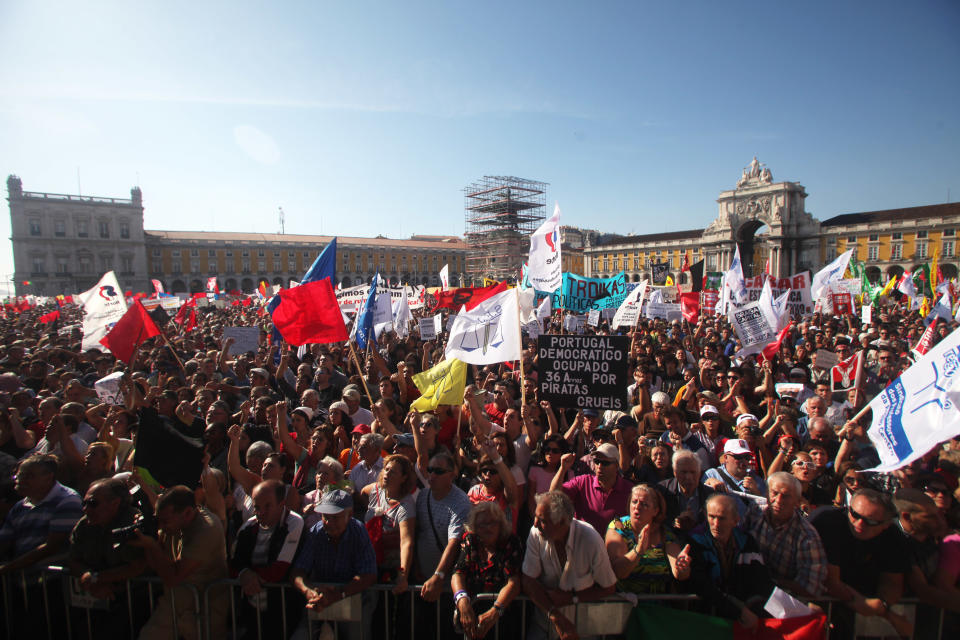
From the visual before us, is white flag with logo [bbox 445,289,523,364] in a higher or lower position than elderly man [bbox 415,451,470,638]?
higher

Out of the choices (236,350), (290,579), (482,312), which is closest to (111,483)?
(290,579)

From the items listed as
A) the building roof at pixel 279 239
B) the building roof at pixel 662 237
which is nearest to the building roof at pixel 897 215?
the building roof at pixel 662 237

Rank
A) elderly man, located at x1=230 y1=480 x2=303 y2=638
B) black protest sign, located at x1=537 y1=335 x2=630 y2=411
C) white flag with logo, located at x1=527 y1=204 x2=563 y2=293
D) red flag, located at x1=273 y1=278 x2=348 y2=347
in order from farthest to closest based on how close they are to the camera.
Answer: white flag with logo, located at x1=527 y1=204 x2=563 y2=293 → red flag, located at x1=273 y1=278 x2=348 y2=347 → black protest sign, located at x1=537 y1=335 x2=630 y2=411 → elderly man, located at x1=230 y1=480 x2=303 y2=638

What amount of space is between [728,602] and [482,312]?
4354 mm

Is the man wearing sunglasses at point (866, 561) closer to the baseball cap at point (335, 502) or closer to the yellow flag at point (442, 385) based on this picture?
the baseball cap at point (335, 502)

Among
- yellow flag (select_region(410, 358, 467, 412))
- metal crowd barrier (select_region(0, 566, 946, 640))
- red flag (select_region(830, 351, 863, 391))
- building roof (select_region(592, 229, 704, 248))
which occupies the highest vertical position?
building roof (select_region(592, 229, 704, 248))

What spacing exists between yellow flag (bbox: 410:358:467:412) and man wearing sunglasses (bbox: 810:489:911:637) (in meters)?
3.30

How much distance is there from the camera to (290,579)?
2.99 m

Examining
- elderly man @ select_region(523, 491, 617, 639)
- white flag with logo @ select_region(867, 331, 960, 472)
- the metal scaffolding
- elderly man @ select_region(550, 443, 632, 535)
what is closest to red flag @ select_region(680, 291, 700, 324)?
white flag with logo @ select_region(867, 331, 960, 472)

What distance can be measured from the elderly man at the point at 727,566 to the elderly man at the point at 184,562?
2689 millimetres

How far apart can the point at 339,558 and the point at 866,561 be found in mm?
2864

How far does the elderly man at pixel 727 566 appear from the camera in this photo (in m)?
2.62

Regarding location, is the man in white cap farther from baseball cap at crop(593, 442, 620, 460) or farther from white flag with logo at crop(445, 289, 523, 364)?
white flag with logo at crop(445, 289, 523, 364)

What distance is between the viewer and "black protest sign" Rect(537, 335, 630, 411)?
502 centimetres
